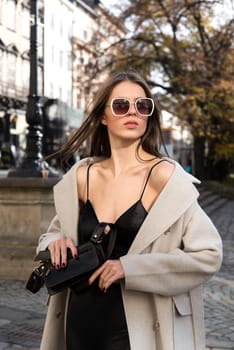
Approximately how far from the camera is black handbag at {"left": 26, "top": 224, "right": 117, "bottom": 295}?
1938 millimetres

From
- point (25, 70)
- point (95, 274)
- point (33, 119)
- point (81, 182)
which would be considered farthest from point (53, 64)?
point (95, 274)

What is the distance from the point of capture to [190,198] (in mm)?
2020

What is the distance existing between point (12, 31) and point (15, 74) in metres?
4.10

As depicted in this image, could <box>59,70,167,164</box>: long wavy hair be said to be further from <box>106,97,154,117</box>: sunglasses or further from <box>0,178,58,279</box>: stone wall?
<box>0,178,58,279</box>: stone wall

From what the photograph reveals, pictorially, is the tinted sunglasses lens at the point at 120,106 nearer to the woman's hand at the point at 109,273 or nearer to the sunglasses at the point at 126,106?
the sunglasses at the point at 126,106

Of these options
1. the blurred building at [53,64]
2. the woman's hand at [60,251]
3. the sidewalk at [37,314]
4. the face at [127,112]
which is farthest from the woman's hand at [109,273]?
the blurred building at [53,64]

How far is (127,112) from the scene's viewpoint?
6.93ft

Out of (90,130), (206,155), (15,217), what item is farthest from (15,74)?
(90,130)

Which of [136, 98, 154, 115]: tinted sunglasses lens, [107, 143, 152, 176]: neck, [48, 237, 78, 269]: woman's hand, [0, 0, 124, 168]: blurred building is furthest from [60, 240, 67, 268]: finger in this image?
[0, 0, 124, 168]: blurred building

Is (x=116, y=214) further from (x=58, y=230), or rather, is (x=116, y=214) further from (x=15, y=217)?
(x=15, y=217)

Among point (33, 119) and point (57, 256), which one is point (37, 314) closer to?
point (57, 256)

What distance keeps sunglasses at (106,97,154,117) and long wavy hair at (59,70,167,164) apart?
0.06 m

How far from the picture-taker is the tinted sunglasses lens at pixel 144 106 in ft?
6.97

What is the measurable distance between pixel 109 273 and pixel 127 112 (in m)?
0.59
